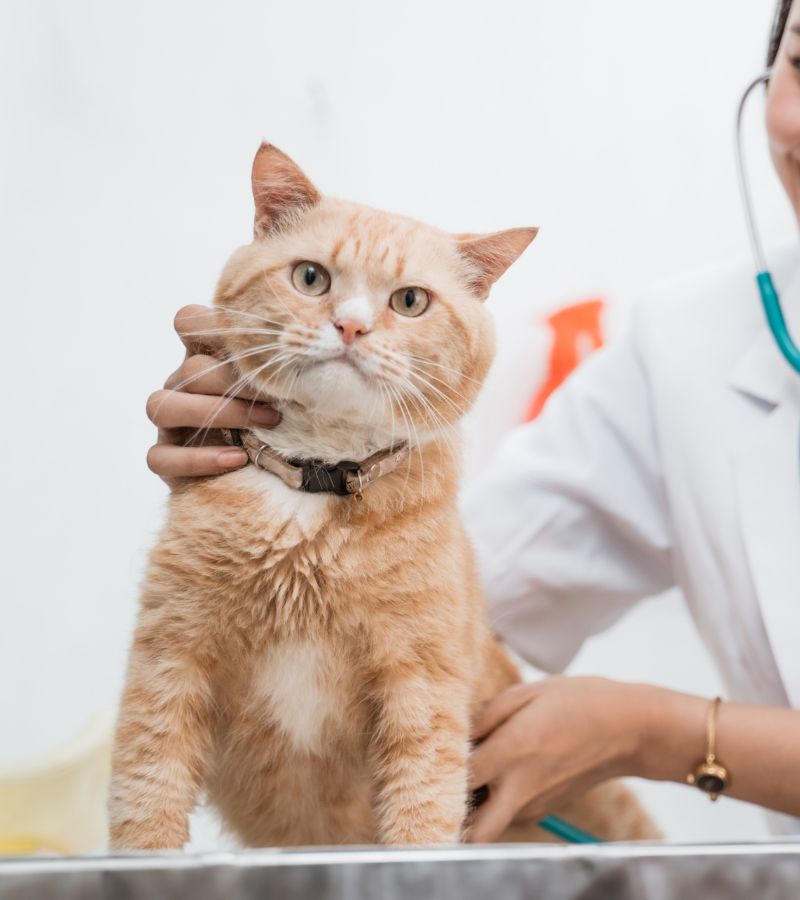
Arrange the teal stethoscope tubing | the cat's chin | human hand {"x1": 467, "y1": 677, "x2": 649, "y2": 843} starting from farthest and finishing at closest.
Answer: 1. the teal stethoscope tubing
2. human hand {"x1": 467, "y1": 677, "x2": 649, "y2": 843}
3. the cat's chin

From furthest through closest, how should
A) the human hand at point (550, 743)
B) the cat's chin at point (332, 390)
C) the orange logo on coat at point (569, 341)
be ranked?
the orange logo on coat at point (569, 341), the human hand at point (550, 743), the cat's chin at point (332, 390)

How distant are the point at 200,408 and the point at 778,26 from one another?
714 millimetres

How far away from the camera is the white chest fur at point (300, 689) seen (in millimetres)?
612

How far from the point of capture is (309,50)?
2.53 ft

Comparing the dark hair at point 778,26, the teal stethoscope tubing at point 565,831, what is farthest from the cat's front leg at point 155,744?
the dark hair at point 778,26

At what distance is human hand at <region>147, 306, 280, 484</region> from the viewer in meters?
0.62

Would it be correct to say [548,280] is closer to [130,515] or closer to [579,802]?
[130,515]

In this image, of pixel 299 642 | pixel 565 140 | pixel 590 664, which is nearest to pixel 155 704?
pixel 299 642

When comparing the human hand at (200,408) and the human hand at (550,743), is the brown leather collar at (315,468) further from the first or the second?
the human hand at (550,743)

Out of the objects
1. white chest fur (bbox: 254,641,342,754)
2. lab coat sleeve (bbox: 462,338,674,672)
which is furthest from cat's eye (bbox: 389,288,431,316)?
lab coat sleeve (bbox: 462,338,674,672)

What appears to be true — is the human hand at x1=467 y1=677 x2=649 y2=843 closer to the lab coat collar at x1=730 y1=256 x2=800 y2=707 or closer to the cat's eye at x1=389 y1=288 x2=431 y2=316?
the lab coat collar at x1=730 y1=256 x2=800 y2=707

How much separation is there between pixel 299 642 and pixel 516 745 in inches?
14.3

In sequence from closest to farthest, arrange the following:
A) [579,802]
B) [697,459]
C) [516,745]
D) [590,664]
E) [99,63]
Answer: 1. [99,63]
2. [516,745]
3. [579,802]
4. [697,459]
5. [590,664]

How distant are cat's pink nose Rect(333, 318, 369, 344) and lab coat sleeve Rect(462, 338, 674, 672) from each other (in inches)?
23.2
